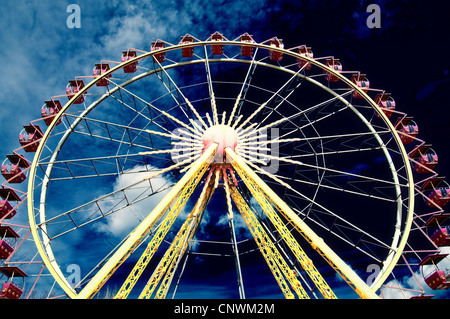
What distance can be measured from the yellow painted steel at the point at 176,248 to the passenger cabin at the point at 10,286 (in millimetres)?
5670

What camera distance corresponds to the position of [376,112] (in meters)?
16.8

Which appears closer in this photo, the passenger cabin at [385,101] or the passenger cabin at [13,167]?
the passenger cabin at [13,167]

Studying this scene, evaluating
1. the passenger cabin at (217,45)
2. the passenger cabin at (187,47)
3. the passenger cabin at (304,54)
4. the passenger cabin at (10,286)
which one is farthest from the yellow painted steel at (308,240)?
the passenger cabin at (10,286)

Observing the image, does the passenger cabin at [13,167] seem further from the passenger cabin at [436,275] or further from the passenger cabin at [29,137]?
the passenger cabin at [436,275]

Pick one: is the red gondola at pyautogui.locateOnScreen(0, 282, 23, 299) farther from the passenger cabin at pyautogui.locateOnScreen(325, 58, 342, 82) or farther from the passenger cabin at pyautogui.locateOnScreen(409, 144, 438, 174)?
the passenger cabin at pyautogui.locateOnScreen(409, 144, 438, 174)

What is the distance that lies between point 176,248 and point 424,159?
15295mm

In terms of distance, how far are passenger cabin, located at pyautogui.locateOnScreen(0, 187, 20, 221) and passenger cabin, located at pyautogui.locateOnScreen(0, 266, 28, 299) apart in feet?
8.57

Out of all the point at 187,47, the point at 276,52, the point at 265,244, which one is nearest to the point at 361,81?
the point at 276,52

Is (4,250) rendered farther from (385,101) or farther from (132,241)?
(385,101)

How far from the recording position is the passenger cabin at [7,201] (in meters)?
14.4

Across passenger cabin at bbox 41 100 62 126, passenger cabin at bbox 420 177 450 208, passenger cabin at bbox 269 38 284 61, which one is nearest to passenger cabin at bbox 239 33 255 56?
passenger cabin at bbox 269 38 284 61

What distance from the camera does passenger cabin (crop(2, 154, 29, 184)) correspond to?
1534 cm
